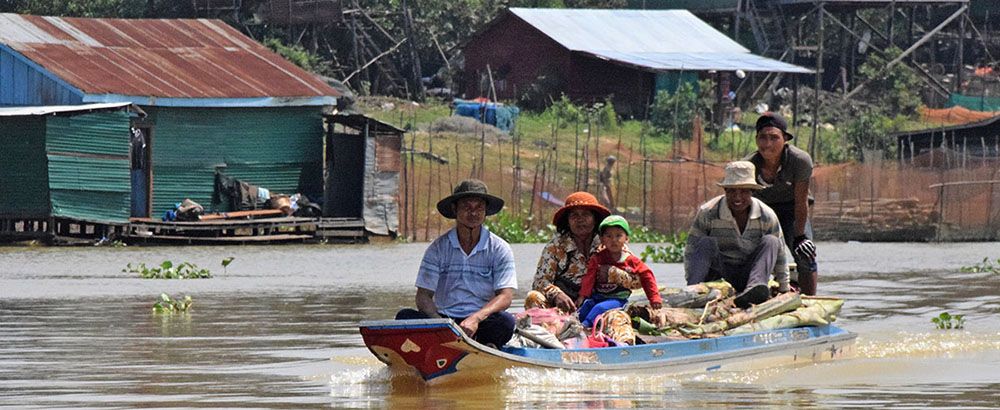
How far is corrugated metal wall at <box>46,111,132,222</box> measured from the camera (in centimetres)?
2567

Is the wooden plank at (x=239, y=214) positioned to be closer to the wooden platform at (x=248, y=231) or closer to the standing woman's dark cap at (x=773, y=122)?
the wooden platform at (x=248, y=231)

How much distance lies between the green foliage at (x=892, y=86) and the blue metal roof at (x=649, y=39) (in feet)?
8.61

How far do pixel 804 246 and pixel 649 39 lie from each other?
1135 inches

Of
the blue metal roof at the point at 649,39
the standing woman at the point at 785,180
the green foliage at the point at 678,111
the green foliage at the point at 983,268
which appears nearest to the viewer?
the standing woman at the point at 785,180

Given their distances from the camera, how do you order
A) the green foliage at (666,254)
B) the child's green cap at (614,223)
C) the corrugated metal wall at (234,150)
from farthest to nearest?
1. the corrugated metal wall at (234,150)
2. the green foliage at (666,254)
3. the child's green cap at (614,223)

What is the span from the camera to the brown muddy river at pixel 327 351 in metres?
10.2

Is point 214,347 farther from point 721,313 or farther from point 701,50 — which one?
point 701,50

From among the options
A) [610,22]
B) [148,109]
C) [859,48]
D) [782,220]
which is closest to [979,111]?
[859,48]

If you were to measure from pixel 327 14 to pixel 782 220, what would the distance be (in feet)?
93.0

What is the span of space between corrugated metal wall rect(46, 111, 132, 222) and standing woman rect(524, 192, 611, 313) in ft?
51.1

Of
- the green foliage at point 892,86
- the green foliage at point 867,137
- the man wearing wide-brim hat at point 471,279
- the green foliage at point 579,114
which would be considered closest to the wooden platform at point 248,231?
the green foliage at point 579,114

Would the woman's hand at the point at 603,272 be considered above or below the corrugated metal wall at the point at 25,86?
below

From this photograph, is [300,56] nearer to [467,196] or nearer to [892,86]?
[892,86]

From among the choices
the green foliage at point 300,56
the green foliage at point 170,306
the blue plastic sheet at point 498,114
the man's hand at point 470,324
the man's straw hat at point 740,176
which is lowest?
the green foliage at point 170,306
